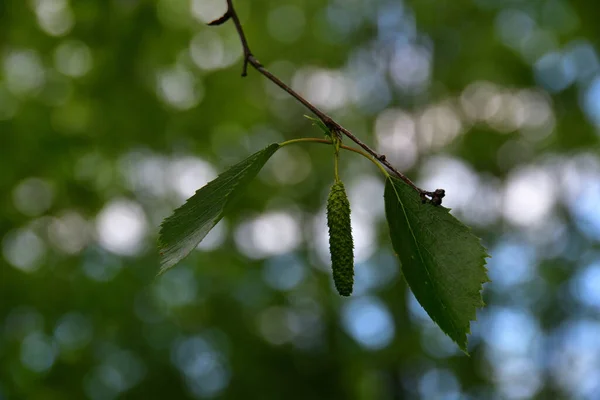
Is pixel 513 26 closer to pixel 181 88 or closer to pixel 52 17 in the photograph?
pixel 181 88

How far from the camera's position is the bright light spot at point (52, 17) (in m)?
4.89

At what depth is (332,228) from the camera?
0.89 metres

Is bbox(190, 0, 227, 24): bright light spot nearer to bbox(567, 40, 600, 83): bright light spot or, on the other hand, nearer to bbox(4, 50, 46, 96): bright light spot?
bbox(4, 50, 46, 96): bright light spot

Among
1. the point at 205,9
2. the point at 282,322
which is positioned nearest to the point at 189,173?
the point at 205,9

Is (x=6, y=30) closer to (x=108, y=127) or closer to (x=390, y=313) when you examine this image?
(x=108, y=127)

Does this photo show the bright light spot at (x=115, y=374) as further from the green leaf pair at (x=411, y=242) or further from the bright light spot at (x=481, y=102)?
the bright light spot at (x=481, y=102)

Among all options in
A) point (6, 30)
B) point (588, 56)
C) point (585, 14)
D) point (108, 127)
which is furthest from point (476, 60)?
point (6, 30)

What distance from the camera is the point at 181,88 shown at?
607cm

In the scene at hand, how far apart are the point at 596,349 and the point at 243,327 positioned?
7895 millimetres

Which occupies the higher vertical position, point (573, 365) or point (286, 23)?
point (286, 23)

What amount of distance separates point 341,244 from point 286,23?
739 centimetres

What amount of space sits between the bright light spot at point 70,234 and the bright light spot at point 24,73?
154 cm

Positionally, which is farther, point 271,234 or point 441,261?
point 271,234

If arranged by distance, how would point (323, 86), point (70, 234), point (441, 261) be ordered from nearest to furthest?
1. point (441, 261)
2. point (70, 234)
3. point (323, 86)
